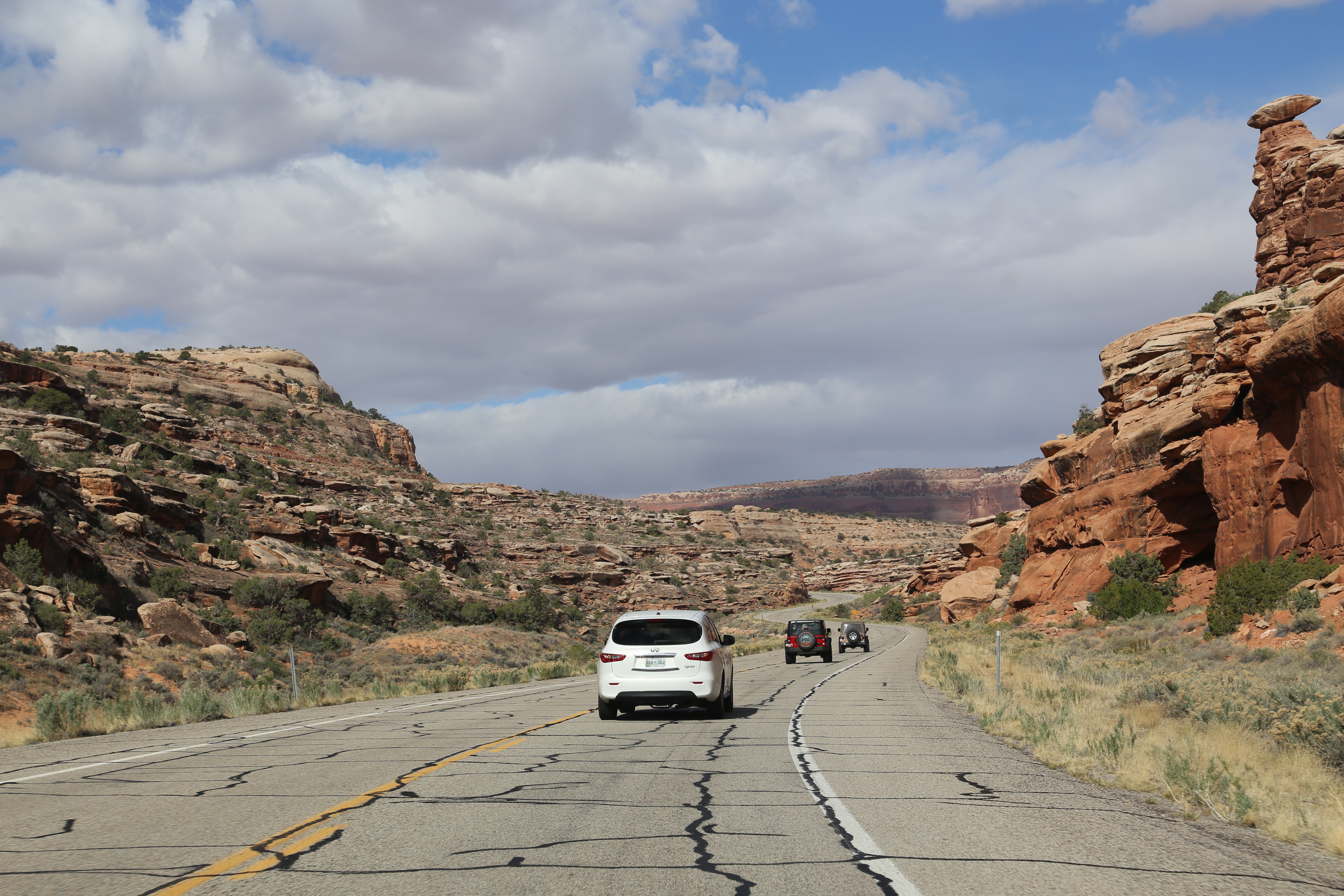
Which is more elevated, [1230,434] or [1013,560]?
[1230,434]

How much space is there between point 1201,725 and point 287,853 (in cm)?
1116

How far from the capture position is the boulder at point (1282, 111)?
50031 mm

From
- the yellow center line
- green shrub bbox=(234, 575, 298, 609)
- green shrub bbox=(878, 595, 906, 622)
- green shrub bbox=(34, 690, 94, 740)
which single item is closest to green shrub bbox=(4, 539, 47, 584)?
green shrub bbox=(234, 575, 298, 609)

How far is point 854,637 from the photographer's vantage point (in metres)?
48.1

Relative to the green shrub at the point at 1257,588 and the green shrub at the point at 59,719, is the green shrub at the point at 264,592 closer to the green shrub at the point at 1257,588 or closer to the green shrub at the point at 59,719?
the green shrub at the point at 59,719

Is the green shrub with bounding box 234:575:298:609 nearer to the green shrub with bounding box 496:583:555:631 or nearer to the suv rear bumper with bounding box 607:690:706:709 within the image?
the green shrub with bounding box 496:583:555:631

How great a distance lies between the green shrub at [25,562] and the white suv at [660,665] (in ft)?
83.6

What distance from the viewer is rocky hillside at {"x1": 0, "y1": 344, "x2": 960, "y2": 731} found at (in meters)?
31.6

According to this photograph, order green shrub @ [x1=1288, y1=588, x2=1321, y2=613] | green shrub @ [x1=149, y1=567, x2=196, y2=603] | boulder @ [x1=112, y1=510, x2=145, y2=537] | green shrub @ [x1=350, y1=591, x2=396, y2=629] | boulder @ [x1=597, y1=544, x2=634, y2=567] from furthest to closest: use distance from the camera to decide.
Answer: boulder @ [x1=597, y1=544, x2=634, y2=567] < green shrub @ [x1=350, y1=591, x2=396, y2=629] < boulder @ [x1=112, y1=510, x2=145, y2=537] < green shrub @ [x1=149, y1=567, x2=196, y2=603] < green shrub @ [x1=1288, y1=588, x2=1321, y2=613]

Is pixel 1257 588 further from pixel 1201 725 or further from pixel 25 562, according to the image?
pixel 25 562

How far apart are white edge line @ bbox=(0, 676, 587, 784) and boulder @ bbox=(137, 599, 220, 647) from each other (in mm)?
16092

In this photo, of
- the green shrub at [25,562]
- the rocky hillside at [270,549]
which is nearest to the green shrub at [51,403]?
the rocky hillside at [270,549]

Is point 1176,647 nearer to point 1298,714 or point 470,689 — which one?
point 1298,714

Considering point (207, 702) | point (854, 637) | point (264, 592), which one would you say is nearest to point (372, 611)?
point (264, 592)
